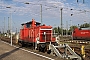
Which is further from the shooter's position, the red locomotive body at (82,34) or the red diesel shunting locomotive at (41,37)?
the red locomotive body at (82,34)

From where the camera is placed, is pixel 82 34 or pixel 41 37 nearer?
pixel 41 37

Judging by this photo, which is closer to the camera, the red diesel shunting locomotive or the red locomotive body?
the red diesel shunting locomotive

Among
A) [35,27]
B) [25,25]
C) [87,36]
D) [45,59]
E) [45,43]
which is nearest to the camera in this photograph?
[45,59]

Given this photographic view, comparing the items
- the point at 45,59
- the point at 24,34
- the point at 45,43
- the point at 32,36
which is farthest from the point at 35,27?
the point at 45,59

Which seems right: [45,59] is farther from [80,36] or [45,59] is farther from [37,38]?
[80,36]

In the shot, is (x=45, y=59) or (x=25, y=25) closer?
(x=45, y=59)

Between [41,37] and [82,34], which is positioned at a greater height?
[41,37]

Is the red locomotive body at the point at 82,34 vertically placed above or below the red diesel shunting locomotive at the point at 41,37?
below

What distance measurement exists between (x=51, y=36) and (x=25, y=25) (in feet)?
16.8

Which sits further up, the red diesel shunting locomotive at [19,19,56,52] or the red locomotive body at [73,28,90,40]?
the red diesel shunting locomotive at [19,19,56,52]

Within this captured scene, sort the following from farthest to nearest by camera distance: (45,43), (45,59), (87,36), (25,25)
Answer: (87,36) < (25,25) < (45,43) < (45,59)

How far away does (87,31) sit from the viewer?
53.6 meters

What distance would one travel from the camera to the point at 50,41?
18.3 m

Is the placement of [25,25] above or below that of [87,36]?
above
